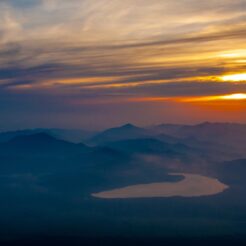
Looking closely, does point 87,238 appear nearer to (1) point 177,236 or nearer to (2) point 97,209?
(1) point 177,236

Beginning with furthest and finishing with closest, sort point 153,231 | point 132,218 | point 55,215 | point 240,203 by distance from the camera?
1. point 240,203
2. point 55,215
3. point 132,218
4. point 153,231

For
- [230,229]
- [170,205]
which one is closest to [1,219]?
[170,205]

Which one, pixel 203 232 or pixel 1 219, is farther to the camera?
pixel 1 219

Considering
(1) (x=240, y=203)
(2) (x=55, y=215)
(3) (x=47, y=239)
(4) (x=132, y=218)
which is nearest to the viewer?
(3) (x=47, y=239)

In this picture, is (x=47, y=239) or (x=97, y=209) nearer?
(x=47, y=239)

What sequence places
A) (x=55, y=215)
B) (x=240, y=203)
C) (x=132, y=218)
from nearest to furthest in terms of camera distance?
(x=132, y=218) < (x=55, y=215) < (x=240, y=203)

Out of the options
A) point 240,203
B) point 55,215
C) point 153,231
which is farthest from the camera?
point 240,203

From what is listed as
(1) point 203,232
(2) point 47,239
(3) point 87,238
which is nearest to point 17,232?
(2) point 47,239

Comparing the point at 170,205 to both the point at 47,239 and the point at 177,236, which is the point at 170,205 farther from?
the point at 47,239
